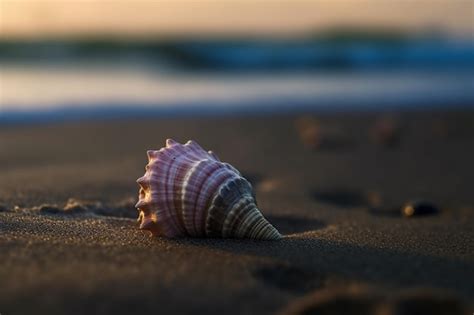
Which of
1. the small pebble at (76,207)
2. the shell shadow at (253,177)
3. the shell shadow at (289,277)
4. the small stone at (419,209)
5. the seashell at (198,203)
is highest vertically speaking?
the seashell at (198,203)

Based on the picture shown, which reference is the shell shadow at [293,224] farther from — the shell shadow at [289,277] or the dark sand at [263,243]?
the shell shadow at [289,277]

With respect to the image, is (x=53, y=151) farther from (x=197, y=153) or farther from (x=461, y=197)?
(x=461, y=197)

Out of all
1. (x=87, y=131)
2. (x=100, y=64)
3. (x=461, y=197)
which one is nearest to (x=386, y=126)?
(x=461, y=197)

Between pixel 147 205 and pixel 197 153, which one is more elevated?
pixel 197 153

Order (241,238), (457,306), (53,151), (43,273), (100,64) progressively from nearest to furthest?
(457,306), (43,273), (241,238), (53,151), (100,64)

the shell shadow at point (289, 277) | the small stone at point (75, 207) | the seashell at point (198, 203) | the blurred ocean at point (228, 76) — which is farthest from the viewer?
the blurred ocean at point (228, 76)

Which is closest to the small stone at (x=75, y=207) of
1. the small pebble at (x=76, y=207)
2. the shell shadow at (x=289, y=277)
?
the small pebble at (x=76, y=207)

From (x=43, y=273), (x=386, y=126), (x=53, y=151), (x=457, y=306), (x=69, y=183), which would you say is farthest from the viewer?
(x=386, y=126)

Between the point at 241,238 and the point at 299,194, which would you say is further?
the point at 299,194

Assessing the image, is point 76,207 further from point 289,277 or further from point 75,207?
point 289,277
